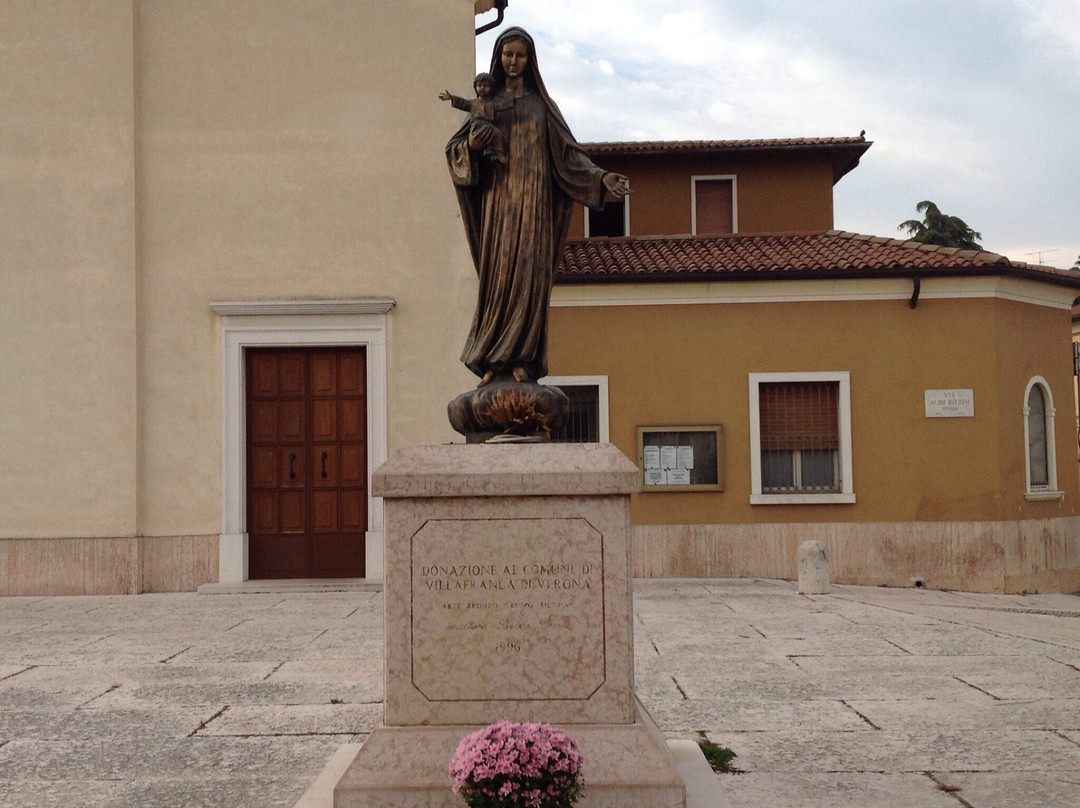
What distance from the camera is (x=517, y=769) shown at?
3764 millimetres

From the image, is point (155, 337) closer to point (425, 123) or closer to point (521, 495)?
point (425, 123)

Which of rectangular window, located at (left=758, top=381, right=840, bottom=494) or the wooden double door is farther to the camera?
rectangular window, located at (left=758, top=381, right=840, bottom=494)

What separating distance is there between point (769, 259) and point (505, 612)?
1188cm

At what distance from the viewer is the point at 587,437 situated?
49.1 ft

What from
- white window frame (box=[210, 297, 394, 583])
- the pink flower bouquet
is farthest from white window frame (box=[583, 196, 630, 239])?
the pink flower bouquet

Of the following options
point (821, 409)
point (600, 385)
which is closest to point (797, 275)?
point (821, 409)

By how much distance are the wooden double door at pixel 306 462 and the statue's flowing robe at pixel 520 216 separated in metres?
8.15

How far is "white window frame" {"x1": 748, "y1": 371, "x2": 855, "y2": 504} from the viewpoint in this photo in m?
14.5

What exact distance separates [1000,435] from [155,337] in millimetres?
10564

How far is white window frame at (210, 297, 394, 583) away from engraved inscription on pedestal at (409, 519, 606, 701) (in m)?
8.34

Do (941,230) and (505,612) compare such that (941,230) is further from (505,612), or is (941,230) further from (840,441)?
(505,612)

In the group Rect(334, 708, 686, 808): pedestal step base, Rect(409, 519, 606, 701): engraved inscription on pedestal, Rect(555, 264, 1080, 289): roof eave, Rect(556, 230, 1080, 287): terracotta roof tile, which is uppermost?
Rect(556, 230, 1080, 287): terracotta roof tile

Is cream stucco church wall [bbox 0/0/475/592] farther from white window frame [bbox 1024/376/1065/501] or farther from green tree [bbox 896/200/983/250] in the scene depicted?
green tree [bbox 896/200/983/250]

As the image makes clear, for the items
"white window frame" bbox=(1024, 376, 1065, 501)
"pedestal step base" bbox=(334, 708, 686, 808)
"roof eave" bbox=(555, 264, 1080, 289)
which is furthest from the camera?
"white window frame" bbox=(1024, 376, 1065, 501)
